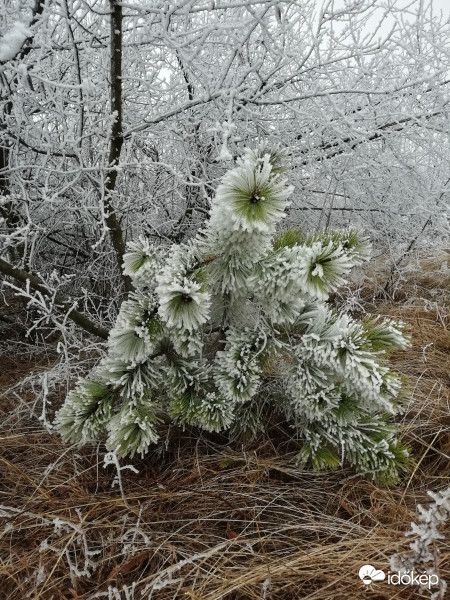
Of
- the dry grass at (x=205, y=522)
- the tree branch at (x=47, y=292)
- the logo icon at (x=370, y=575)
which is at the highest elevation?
the tree branch at (x=47, y=292)

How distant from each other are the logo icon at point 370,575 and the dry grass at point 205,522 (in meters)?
0.02

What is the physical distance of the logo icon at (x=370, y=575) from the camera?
1.11m

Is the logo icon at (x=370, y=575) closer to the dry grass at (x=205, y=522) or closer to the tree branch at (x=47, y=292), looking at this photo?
the dry grass at (x=205, y=522)

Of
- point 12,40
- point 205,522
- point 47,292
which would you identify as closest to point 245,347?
point 205,522

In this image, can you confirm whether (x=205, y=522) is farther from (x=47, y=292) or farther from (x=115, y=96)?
(x=115, y=96)

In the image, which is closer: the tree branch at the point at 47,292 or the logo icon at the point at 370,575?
the logo icon at the point at 370,575

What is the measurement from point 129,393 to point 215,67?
5.66 feet

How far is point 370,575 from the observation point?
1.11 m
